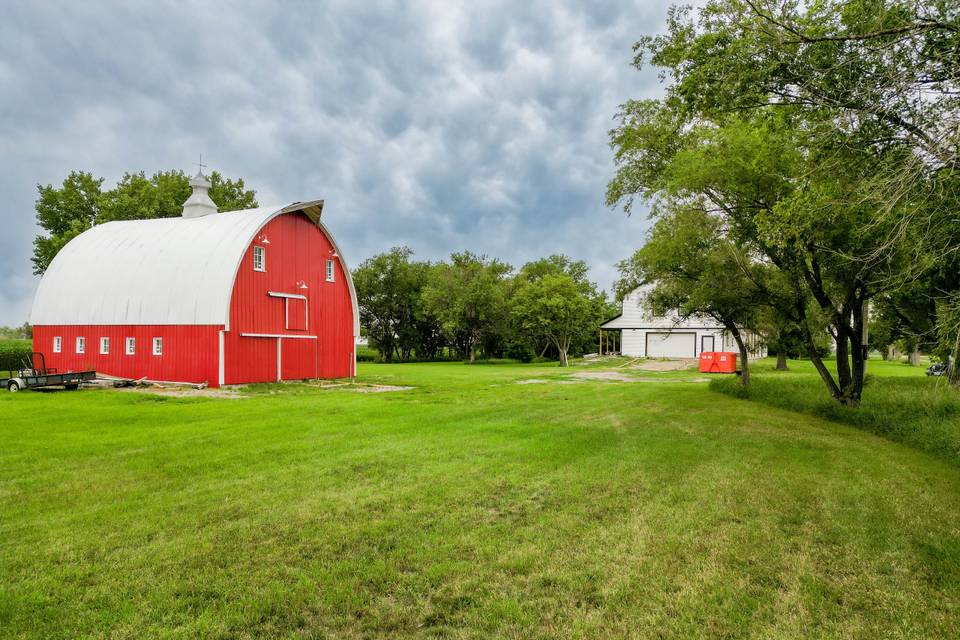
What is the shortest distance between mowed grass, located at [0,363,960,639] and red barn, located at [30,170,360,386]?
11398 millimetres

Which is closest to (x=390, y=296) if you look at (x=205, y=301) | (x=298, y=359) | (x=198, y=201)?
(x=198, y=201)

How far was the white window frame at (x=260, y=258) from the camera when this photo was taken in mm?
22250

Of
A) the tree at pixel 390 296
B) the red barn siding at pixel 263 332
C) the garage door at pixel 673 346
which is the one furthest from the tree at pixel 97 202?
the garage door at pixel 673 346

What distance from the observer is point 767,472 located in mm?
7410

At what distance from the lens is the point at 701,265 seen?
15.5 meters

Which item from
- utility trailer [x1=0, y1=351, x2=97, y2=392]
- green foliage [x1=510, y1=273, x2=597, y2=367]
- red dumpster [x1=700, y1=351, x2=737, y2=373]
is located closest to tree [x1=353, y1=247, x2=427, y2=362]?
green foliage [x1=510, y1=273, x2=597, y2=367]

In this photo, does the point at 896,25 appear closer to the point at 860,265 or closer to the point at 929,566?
the point at 929,566

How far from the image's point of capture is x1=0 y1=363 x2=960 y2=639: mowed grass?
3609 mm

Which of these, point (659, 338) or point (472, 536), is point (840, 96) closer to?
point (472, 536)

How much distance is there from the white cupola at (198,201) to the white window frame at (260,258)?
8401mm

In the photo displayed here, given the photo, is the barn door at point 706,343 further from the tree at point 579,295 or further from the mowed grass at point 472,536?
the mowed grass at point 472,536

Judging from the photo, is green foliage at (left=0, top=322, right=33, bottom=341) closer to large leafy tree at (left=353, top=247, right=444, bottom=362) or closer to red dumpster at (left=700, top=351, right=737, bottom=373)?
large leafy tree at (left=353, top=247, right=444, bottom=362)

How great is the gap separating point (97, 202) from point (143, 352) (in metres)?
27.0

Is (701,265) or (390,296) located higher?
(390,296)
